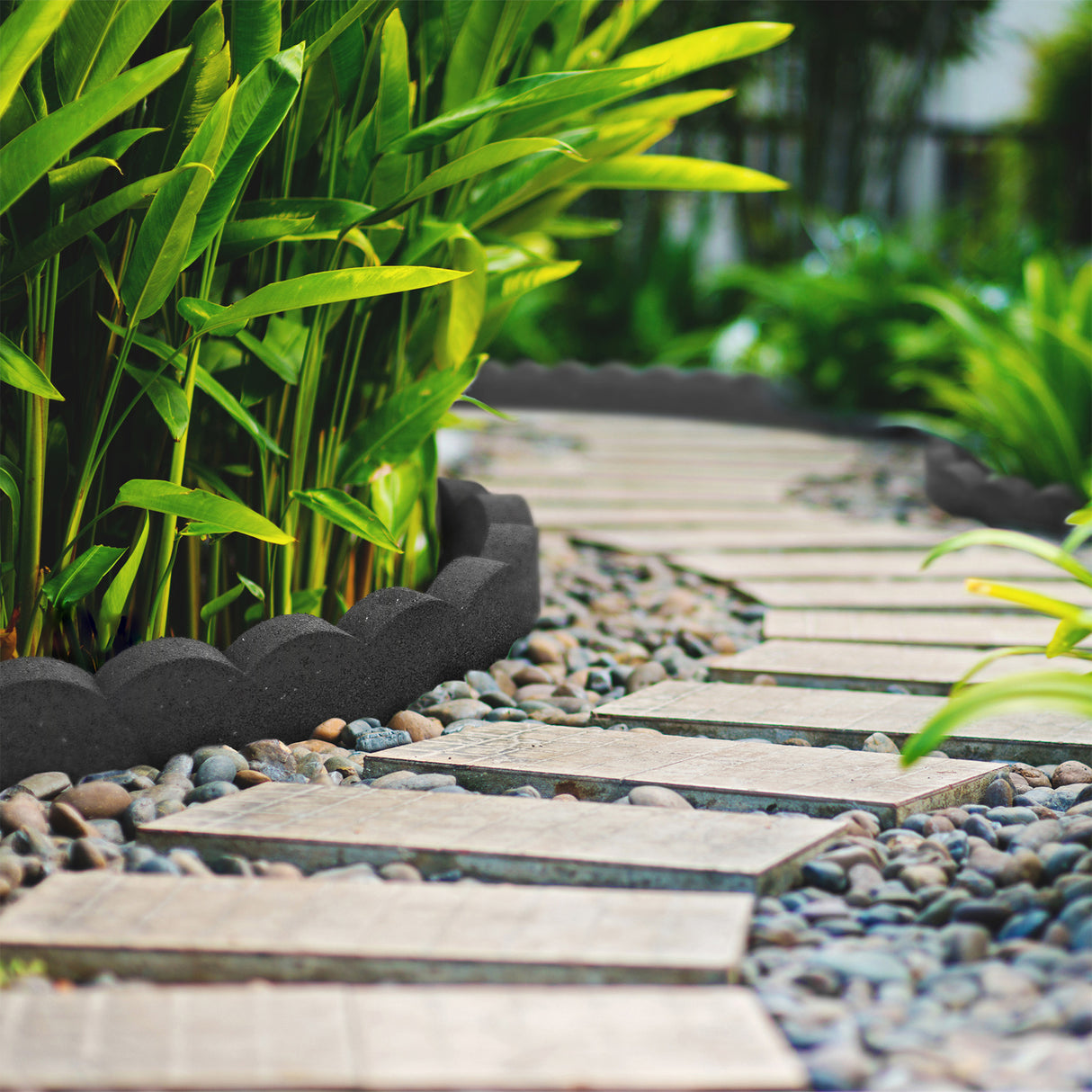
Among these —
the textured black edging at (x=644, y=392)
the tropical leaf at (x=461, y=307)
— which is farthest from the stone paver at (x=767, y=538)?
the textured black edging at (x=644, y=392)

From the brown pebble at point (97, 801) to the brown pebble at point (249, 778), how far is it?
11 centimetres

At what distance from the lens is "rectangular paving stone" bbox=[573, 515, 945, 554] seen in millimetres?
2553

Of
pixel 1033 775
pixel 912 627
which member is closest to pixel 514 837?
pixel 1033 775

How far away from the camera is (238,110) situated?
46.4 inches

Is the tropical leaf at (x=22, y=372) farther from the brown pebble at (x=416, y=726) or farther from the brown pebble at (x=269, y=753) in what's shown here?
the brown pebble at (x=416, y=726)

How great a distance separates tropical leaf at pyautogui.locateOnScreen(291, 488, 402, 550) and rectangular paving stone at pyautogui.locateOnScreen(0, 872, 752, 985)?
48 cm

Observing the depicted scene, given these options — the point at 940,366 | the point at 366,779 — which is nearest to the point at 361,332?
the point at 366,779

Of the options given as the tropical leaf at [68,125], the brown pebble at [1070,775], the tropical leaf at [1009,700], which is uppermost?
the tropical leaf at [68,125]

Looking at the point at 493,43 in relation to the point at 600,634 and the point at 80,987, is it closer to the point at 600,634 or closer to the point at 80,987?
the point at 600,634

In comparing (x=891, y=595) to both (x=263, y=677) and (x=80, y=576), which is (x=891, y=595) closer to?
(x=263, y=677)

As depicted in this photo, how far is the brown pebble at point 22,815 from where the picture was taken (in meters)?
1.09

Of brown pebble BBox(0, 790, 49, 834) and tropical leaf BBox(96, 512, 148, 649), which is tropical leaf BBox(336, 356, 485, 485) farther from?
brown pebble BBox(0, 790, 49, 834)

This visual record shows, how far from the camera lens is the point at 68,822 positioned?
108 centimetres

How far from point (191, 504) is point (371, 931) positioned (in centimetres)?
53
